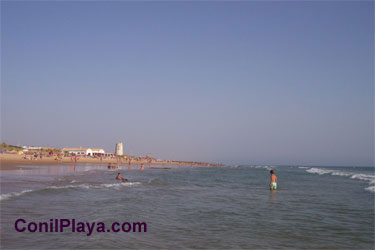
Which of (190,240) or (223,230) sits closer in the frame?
(190,240)

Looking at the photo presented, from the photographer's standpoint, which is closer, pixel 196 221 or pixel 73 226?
pixel 73 226

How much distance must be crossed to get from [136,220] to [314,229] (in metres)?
5.51

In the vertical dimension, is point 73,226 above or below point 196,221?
above

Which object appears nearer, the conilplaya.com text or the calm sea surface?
the calm sea surface

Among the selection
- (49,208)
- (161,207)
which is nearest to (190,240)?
(161,207)

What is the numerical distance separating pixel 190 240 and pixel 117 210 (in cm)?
455

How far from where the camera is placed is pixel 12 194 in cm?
1344

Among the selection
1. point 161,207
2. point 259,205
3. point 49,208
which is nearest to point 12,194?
point 49,208

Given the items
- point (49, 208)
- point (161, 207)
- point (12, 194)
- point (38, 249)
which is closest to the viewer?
point (38, 249)

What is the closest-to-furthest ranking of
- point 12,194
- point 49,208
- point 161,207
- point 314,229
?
1. point 314,229
2. point 49,208
3. point 161,207
4. point 12,194

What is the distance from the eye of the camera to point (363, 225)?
388 inches

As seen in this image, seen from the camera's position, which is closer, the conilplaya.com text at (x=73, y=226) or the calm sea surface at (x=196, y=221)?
the calm sea surface at (x=196, y=221)

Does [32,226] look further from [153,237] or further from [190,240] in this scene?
[190,240]

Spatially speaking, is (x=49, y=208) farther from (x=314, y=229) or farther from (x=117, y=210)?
(x=314, y=229)
